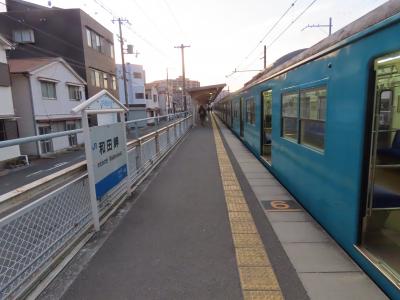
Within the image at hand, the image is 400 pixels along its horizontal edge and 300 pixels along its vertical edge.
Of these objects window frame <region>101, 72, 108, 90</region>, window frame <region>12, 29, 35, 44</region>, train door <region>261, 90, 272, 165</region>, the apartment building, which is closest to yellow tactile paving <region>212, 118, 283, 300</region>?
train door <region>261, 90, 272, 165</region>

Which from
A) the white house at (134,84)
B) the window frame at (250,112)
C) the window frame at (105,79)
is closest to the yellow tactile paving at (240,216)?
the window frame at (250,112)

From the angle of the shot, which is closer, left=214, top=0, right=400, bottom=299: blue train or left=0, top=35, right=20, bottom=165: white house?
left=214, top=0, right=400, bottom=299: blue train

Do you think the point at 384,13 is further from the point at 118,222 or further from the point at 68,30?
the point at 68,30

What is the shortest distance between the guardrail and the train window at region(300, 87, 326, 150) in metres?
3.00

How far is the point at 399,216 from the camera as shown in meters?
3.34

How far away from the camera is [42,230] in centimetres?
280

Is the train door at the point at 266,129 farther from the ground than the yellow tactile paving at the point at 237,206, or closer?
farther from the ground

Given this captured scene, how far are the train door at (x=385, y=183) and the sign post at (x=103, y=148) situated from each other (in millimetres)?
3009

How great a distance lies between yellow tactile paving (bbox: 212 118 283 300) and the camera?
2.41 m

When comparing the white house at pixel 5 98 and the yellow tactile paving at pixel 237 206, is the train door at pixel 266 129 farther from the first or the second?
the white house at pixel 5 98

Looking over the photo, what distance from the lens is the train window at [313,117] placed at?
3.50 meters

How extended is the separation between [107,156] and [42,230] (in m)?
1.40

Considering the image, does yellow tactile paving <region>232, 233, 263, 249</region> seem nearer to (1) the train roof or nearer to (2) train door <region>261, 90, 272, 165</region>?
(1) the train roof

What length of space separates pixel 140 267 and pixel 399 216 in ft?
9.95
